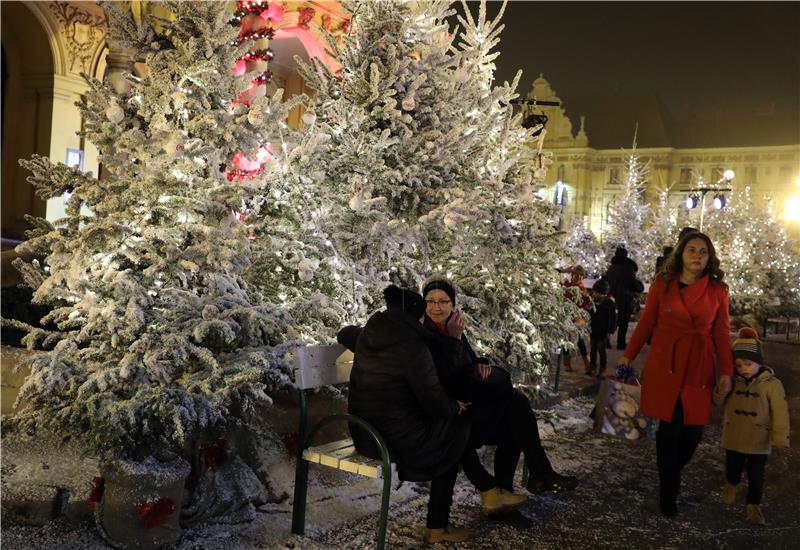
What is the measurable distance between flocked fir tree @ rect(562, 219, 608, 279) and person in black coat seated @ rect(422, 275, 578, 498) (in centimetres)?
2705

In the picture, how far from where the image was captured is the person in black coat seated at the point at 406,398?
4.52 meters

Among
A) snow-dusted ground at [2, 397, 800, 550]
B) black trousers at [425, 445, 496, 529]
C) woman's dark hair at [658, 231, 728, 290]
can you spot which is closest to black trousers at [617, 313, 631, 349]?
snow-dusted ground at [2, 397, 800, 550]

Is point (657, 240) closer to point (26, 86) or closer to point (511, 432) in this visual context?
point (26, 86)

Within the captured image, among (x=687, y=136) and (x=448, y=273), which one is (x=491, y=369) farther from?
(x=687, y=136)

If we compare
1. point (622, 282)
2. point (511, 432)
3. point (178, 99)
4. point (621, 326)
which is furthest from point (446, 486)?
point (621, 326)

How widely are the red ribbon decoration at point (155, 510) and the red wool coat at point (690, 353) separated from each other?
323cm

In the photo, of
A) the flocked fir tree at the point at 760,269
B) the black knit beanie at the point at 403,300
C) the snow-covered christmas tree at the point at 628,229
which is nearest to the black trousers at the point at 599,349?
the black knit beanie at the point at 403,300

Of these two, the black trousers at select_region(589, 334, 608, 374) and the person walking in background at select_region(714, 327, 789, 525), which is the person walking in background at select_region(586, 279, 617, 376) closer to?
the black trousers at select_region(589, 334, 608, 374)

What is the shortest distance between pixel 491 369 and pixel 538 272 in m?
2.62

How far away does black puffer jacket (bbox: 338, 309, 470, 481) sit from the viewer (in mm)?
4516

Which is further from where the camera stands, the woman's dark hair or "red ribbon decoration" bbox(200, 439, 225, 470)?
the woman's dark hair

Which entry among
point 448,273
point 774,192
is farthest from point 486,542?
point 774,192

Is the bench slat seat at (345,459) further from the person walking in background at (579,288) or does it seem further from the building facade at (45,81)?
the building facade at (45,81)

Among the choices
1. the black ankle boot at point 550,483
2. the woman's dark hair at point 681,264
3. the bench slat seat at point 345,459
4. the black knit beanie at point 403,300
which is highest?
the woman's dark hair at point 681,264
